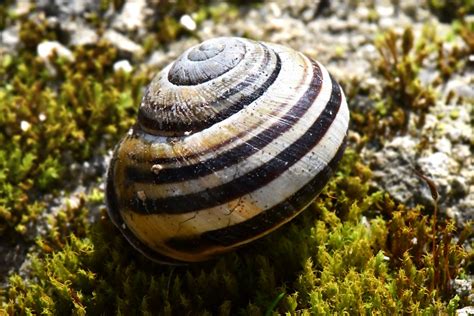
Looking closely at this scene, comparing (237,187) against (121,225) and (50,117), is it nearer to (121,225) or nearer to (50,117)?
(121,225)

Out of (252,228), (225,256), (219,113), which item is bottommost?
(225,256)

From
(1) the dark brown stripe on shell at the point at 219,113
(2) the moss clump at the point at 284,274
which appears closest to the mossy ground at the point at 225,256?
(2) the moss clump at the point at 284,274

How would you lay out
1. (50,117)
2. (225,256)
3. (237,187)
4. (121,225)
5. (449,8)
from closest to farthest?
(237,187), (121,225), (225,256), (50,117), (449,8)

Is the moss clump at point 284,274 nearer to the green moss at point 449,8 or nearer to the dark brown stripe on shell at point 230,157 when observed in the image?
the dark brown stripe on shell at point 230,157

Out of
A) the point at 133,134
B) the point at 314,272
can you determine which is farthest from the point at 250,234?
the point at 133,134

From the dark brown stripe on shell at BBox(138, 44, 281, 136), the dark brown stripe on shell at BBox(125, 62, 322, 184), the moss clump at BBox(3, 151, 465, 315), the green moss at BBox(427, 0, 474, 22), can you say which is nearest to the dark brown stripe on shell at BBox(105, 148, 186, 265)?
the moss clump at BBox(3, 151, 465, 315)

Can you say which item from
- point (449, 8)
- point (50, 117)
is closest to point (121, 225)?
point (50, 117)
